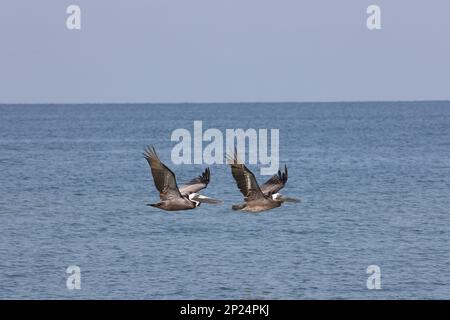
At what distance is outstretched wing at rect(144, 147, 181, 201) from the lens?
103ft

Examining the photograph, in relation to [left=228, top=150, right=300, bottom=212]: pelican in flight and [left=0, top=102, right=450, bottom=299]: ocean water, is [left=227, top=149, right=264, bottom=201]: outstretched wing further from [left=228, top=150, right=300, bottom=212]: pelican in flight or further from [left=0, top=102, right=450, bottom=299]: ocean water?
[left=0, top=102, right=450, bottom=299]: ocean water

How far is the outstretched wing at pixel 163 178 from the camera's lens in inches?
1239

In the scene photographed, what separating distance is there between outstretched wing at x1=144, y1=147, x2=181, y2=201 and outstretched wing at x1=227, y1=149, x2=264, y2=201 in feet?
5.00

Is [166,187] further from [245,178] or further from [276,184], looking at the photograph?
[276,184]

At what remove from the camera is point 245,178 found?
105 ft

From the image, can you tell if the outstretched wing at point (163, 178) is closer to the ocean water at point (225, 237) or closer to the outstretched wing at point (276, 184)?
the outstretched wing at point (276, 184)

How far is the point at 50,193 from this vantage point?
8831 cm

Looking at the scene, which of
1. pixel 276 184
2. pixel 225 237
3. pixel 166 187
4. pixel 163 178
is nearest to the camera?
pixel 163 178

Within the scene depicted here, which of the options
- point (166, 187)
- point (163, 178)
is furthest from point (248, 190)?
point (163, 178)

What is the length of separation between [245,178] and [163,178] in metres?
2.08

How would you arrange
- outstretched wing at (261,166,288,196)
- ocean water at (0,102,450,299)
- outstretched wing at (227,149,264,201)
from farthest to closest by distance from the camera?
ocean water at (0,102,450,299) < outstretched wing at (261,166,288,196) < outstretched wing at (227,149,264,201)

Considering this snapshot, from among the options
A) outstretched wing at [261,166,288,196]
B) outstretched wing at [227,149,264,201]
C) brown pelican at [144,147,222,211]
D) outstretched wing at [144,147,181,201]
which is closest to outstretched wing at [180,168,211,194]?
brown pelican at [144,147,222,211]

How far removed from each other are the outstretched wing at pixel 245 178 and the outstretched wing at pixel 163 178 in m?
1.53
